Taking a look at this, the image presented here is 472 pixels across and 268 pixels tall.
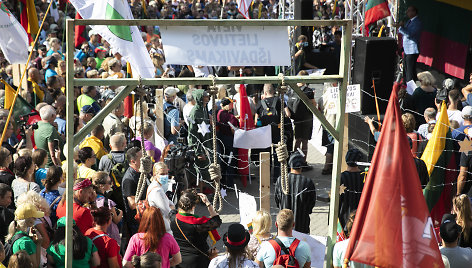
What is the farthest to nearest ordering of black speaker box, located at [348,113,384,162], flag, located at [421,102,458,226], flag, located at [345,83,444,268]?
black speaker box, located at [348,113,384,162] → flag, located at [421,102,458,226] → flag, located at [345,83,444,268]

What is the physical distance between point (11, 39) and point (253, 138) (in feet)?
11.6

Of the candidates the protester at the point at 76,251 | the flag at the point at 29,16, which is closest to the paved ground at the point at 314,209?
the protester at the point at 76,251

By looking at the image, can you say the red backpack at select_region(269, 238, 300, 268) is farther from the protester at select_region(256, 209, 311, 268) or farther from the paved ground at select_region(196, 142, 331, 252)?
the paved ground at select_region(196, 142, 331, 252)

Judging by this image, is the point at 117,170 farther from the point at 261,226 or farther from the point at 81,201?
the point at 261,226

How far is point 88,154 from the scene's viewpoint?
7195 millimetres

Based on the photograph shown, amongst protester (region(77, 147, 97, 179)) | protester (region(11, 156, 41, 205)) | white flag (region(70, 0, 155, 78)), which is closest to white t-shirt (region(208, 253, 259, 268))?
protester (region(11, 156, 41, 205))

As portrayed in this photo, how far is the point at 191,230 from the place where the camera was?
5.70 meters

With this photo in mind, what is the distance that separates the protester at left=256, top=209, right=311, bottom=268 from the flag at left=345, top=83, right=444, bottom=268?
718mm

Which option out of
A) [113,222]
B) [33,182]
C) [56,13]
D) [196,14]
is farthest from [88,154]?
[196,14]

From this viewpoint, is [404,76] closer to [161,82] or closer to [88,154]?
[88,154]

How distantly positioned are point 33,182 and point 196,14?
55.2ft

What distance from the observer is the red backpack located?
5133 mm

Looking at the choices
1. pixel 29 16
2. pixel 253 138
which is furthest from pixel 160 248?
pixel 29 16

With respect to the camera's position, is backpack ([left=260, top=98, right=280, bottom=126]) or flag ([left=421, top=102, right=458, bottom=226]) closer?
flag ([left=421, top=102, right=458, bottom=226])
